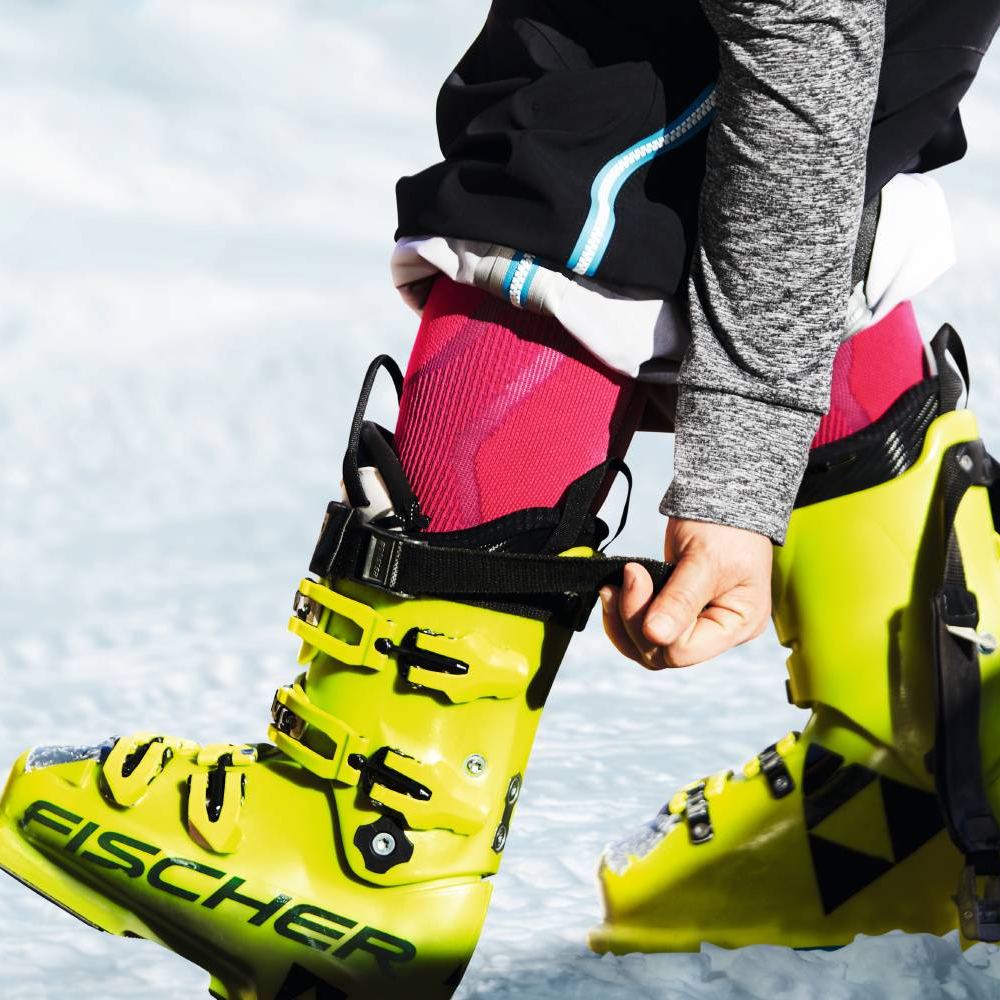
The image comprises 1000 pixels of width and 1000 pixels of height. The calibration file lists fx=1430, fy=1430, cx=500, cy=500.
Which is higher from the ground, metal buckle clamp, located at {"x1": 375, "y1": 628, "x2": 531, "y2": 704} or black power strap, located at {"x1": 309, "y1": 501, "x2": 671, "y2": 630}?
black power strap, located at {"x1": 309, "y1": 501, "x2": 671, "y2": 630}

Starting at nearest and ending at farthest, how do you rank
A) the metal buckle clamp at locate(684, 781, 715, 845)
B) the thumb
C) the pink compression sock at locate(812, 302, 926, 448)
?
the thumb, the pink compression sock at locate(812, 302, 926, 448), the metal buckle clamp at locate(684, 781, 715, 845)

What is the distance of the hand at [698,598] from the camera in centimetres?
78

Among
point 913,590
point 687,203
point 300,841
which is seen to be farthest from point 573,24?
point 300,841

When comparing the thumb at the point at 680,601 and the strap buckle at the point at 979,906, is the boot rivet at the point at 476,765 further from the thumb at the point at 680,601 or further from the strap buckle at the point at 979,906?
the strap buckle at the point at 979,906

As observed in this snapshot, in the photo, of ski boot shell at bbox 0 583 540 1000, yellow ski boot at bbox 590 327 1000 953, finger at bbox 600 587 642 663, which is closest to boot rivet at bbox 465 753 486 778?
ski boot shell at bbox 0 583 540 1000

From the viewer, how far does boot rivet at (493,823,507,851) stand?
2.96ft

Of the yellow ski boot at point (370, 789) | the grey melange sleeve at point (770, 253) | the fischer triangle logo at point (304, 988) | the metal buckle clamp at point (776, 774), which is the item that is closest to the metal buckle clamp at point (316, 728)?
the yellow ski boot at point (370, 789)

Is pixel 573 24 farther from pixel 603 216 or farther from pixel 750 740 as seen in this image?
pixel 750 740

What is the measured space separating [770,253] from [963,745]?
368 millimetres

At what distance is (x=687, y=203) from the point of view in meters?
0.87

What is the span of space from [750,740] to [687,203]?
2.96ft

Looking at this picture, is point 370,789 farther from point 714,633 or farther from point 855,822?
point 855,822

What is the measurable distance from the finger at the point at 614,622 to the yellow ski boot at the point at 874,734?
0.70ft

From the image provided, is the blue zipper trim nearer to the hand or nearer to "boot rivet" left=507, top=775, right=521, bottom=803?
the hand
